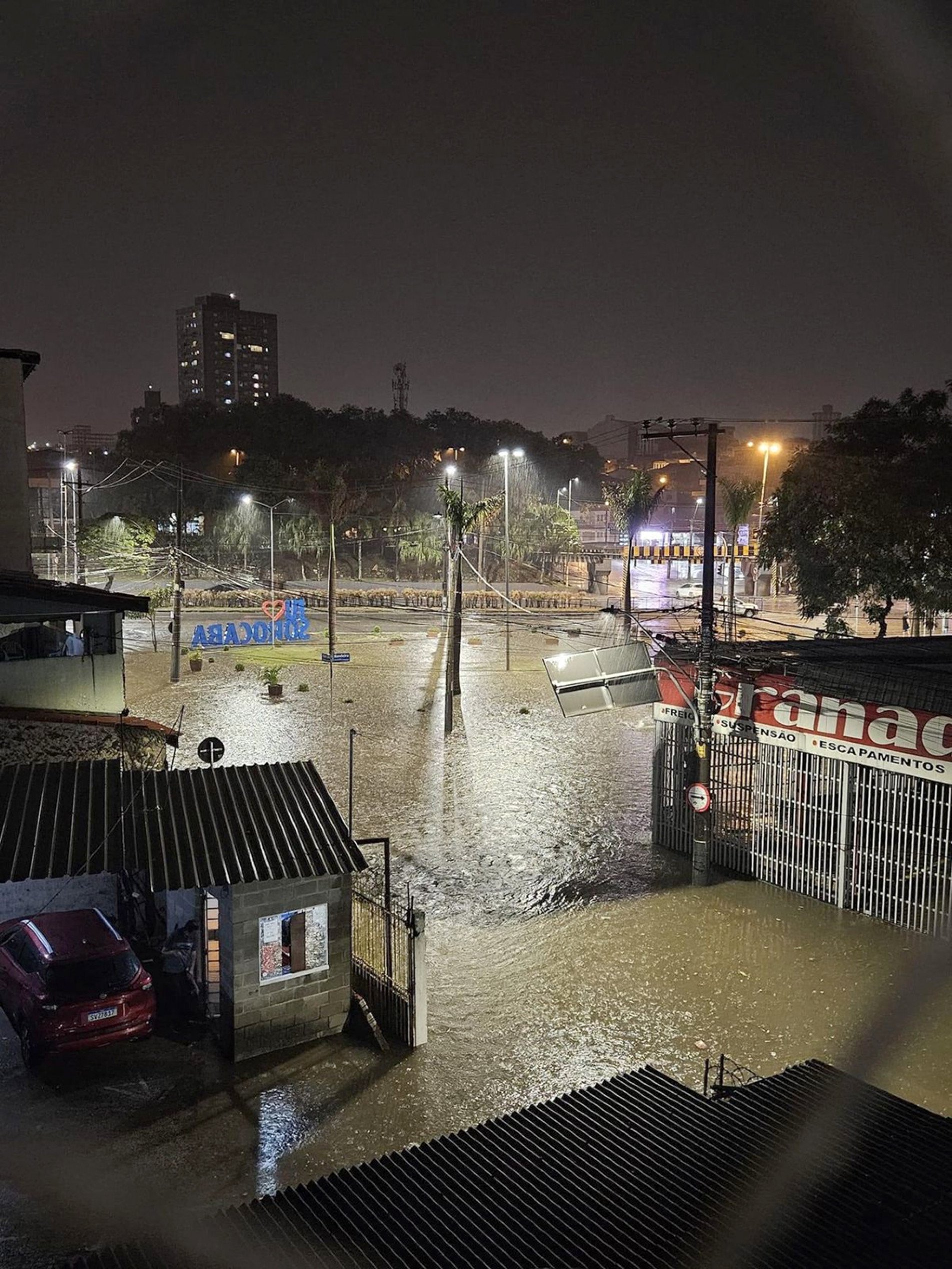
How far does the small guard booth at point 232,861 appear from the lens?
1024cm

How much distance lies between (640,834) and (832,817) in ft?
15.0

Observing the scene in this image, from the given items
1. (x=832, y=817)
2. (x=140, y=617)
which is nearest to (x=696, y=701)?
(x=832, y=817)

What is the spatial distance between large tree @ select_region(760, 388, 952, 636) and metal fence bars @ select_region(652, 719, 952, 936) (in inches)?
466

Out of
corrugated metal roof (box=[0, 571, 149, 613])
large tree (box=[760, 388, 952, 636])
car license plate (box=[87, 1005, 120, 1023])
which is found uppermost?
large tree (box=[760, 388, 952, 636])

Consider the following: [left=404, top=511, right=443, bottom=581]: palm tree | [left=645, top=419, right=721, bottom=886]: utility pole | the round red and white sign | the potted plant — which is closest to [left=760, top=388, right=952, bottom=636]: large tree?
[left=645, top=419, right=721, bottom=886]: utility pole

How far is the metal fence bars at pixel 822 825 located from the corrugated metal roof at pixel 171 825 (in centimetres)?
866

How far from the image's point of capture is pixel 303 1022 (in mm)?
11031

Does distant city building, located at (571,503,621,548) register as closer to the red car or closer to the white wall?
the white wall

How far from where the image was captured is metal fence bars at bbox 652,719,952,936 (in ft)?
47.0

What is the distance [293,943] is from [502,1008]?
10.2 feet

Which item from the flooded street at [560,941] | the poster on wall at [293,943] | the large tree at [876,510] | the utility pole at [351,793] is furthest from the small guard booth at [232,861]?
the large tree at [876,510]

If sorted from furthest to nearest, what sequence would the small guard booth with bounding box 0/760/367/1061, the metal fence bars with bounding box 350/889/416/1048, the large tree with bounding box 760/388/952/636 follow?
the large tree with bounding box 760/388/952/636
the metal fence bars with bounding box 350/889/416/1048
the small guard booth with bounding box 0/760/367/1061

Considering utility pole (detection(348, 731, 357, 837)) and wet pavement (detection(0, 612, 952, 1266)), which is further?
utility pole (detection(348, 731, 357, 837))

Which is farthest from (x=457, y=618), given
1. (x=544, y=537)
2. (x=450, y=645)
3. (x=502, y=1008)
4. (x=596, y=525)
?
(x=596, y=525)
